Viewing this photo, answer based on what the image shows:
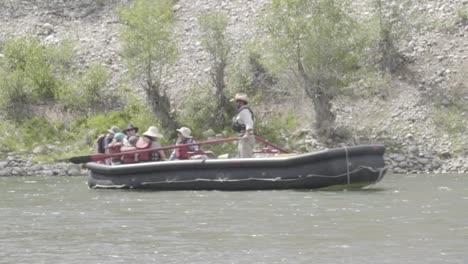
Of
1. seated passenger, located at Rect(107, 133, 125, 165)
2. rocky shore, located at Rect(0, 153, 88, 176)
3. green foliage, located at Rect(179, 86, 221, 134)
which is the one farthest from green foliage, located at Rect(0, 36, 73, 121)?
seated passenger, located at Rect(107, 133, 125, 165)

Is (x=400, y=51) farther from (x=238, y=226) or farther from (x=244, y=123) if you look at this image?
(x=238, y=226)

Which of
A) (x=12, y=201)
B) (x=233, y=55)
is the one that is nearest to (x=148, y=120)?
(x=233, y=55)

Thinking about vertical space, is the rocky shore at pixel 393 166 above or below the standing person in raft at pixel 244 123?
below

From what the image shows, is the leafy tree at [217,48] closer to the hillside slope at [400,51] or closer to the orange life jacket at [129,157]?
the hillside slope at [400,51]

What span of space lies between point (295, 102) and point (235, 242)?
70.1 feet

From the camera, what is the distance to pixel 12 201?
68.7 ft

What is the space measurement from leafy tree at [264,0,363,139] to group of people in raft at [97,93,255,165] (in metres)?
7.89

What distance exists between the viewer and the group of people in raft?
22.3 metres

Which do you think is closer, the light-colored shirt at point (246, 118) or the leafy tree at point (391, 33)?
the light-colored shirt at point (246, 118)

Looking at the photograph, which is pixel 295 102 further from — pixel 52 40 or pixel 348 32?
pixel 52 40

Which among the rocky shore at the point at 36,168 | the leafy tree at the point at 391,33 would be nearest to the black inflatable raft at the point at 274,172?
the rocky shore at the point at 36,168

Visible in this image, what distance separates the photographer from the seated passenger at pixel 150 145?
24.4m

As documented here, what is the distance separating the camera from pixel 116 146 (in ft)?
82.6

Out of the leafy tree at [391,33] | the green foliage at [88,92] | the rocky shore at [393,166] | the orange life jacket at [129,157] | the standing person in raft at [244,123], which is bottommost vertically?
the rocky shore at [393,166]
